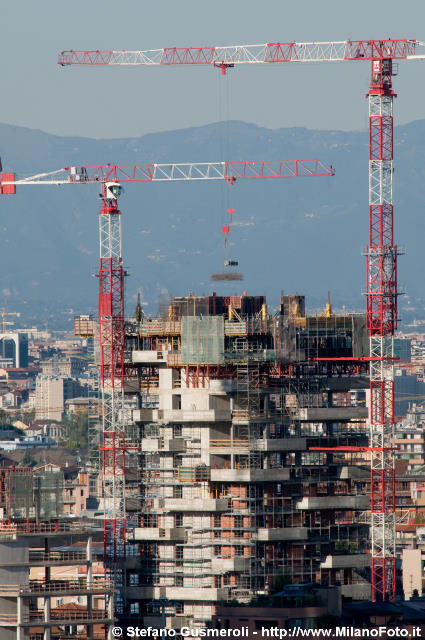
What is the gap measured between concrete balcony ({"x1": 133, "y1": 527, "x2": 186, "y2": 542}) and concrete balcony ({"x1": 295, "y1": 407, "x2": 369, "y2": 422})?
33.0 feet

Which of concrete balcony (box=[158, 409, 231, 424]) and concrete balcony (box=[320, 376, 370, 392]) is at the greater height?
concrete balcony (box=[320, 376, 370, 392])

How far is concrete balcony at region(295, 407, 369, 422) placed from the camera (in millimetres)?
124312

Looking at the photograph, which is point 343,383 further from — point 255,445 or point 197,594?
point 197,594

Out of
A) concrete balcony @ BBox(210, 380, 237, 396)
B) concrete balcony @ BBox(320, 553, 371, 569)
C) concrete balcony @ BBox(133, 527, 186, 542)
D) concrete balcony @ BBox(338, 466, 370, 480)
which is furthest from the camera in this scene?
concrete balcony @ BBox(338, 466, 370, 480)

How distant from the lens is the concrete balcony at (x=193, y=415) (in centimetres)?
11938

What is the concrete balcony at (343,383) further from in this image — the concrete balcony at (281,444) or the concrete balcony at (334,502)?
the concrete balcony at (334,502)

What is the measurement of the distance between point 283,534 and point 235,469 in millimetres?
4558

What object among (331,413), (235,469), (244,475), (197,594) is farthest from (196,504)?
(331,413)

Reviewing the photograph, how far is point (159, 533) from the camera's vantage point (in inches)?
4771

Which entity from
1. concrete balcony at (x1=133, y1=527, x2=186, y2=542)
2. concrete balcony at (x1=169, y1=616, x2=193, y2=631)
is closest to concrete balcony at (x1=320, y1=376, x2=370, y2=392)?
concrete balcony at (x1=133, y1=527, x2=186, y2=542)

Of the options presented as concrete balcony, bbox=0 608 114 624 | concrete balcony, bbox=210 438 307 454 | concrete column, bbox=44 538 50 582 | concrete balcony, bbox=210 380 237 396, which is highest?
concrete balcony, bbox=210 380 237 396

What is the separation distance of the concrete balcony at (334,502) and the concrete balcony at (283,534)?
1.93 m

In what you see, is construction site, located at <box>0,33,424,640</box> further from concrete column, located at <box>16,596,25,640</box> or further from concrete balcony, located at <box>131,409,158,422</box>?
concrete column, located at <box>16,596,25,640</box>

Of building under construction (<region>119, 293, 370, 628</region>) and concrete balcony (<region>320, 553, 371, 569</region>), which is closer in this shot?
building under construction (<region>119, 293, 370, 628</region>)
